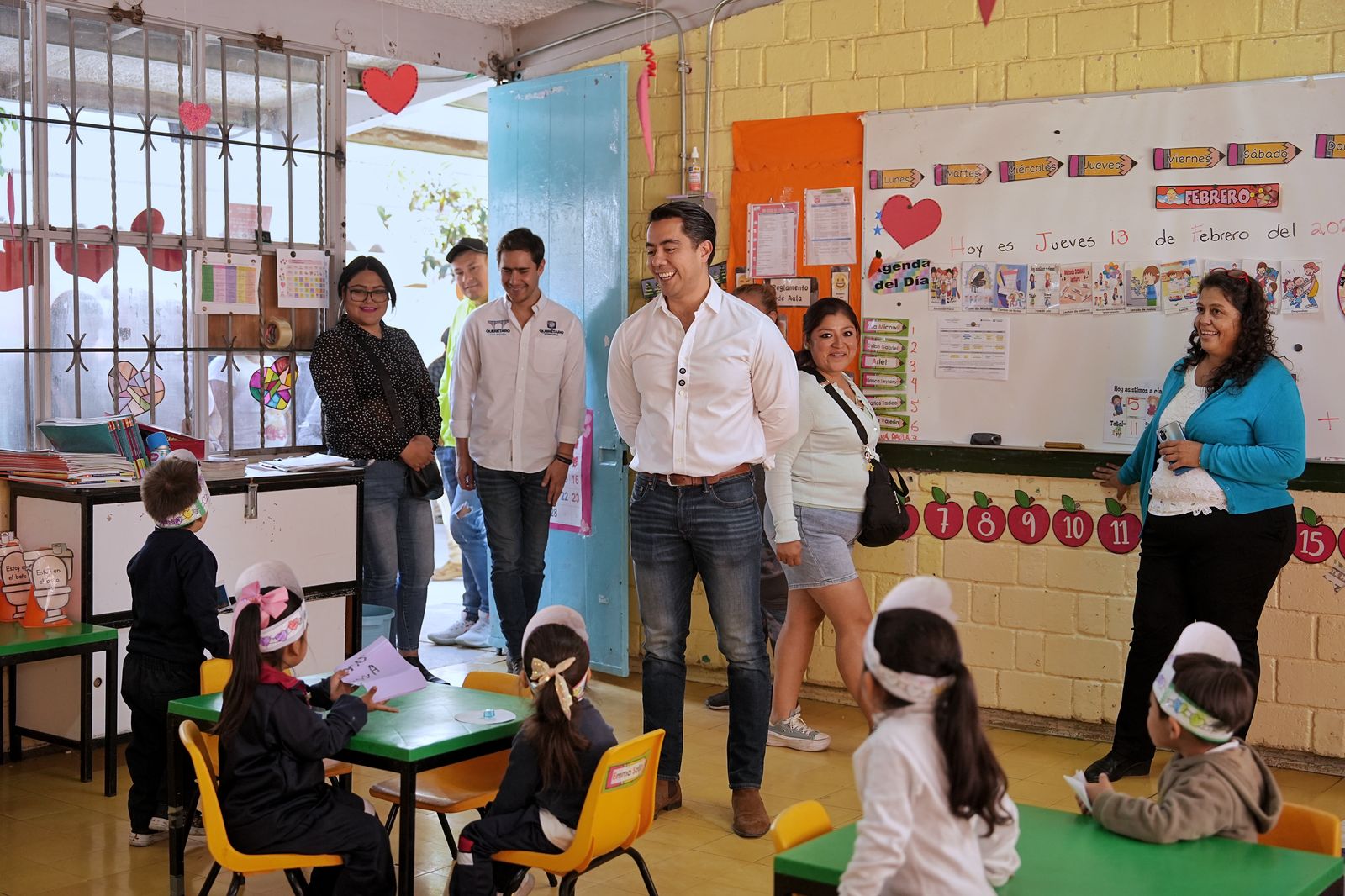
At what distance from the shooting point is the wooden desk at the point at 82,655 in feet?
13.7

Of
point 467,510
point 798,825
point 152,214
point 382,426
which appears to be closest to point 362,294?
point 382,426

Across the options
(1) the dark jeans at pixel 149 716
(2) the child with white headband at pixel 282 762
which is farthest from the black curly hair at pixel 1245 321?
(1) the dark jeans at pixel 149 716

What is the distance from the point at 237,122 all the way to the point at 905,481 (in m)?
2.94

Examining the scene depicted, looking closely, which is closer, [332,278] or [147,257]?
[147,257]

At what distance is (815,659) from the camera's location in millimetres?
5570

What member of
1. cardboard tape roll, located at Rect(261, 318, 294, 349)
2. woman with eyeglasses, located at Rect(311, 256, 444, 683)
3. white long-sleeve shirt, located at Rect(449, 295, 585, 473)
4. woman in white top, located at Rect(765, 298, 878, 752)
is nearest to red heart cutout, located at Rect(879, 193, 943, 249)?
woman in white top, located at Rect(765, 298, 878, 752)

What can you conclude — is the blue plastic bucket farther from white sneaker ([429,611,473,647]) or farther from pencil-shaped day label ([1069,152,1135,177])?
pencil-shaped day label ([1069,152,1135,177])

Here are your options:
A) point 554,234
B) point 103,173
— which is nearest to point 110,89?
point 103,173

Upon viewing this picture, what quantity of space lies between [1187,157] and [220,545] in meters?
3.49

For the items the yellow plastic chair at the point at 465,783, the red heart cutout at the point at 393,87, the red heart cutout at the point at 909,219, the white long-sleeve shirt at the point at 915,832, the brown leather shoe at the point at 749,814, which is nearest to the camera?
the white long-sleeve shirt at the point at 915,832

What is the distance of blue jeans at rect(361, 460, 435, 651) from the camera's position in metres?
5.34

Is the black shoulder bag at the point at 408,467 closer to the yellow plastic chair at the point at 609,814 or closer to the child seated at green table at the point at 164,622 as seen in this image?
the child seated at green table at the point at 164,622

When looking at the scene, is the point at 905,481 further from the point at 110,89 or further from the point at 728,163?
the point at 110,89

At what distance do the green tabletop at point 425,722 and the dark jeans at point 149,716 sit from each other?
1.76 feet
